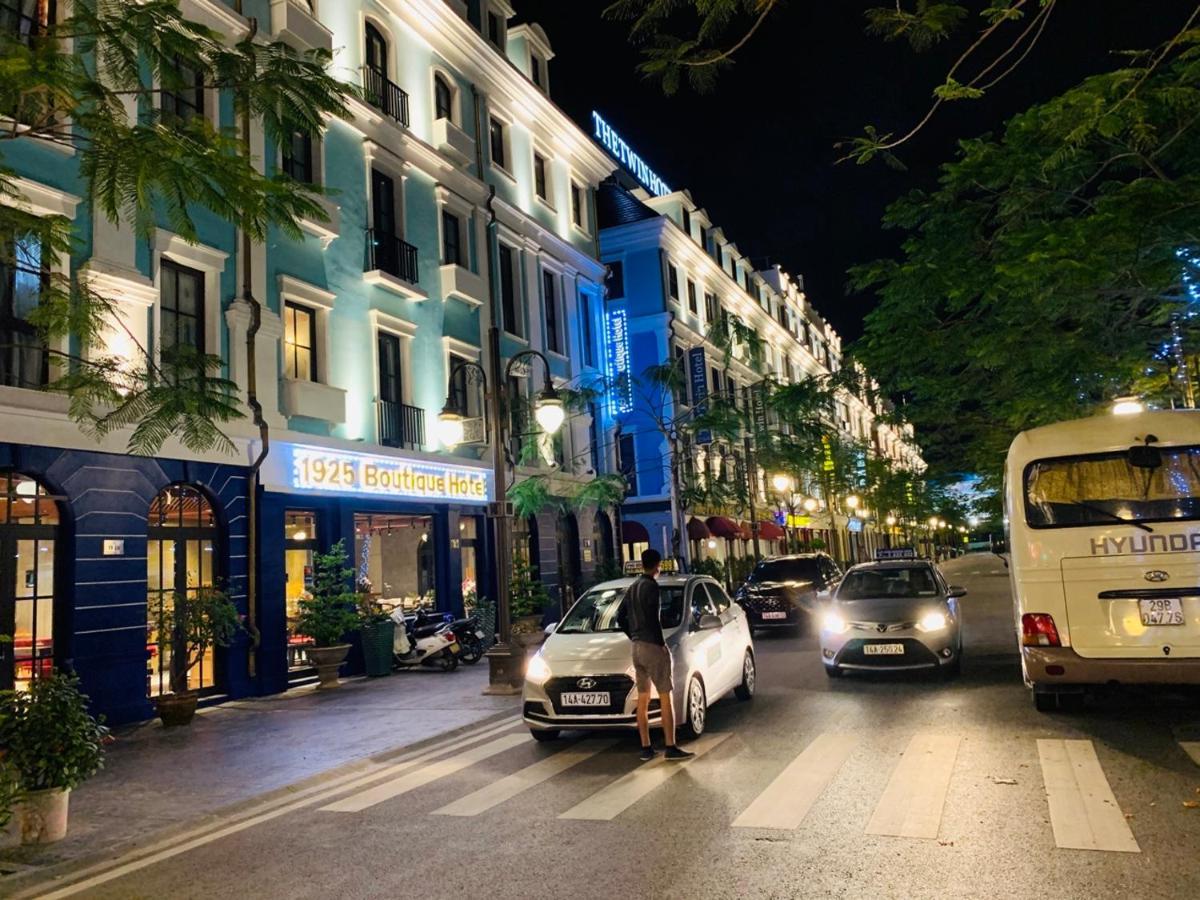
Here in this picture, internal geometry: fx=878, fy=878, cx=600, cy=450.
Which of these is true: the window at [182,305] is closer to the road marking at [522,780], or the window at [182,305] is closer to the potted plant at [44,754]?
the potted plant at [44,754]

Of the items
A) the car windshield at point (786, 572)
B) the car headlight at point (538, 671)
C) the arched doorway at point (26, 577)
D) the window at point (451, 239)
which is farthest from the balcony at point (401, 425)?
the car headlight at point (538, 671)

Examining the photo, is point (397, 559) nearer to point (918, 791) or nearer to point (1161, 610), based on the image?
point (918, 791)

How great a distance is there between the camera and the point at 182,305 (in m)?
13.6

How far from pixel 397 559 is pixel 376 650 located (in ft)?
9.23

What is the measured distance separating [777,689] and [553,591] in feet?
39.2

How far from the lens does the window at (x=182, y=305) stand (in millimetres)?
13312

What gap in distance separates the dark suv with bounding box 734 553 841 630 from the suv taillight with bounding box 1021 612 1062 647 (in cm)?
1026

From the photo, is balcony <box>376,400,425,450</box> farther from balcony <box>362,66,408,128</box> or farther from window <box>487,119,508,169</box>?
window <box>487,119,508,169</box>

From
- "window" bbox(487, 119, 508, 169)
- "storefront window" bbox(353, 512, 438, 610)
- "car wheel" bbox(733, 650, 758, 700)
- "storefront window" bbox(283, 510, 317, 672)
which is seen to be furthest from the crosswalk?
"window" bbox(487, 119, 508, 169)

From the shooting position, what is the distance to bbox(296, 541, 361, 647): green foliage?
47.1 feet

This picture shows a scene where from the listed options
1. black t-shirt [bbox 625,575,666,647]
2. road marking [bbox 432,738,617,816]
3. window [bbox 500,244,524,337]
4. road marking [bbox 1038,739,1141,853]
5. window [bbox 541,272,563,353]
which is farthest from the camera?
window [bbox 541,272,563,353]

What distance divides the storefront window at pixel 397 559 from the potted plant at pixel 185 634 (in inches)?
186

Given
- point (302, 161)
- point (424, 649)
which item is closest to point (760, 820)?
point (424, 649)

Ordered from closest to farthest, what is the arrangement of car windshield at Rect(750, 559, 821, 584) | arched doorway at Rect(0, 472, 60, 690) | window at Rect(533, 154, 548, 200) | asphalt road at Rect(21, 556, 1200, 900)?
1. asphalt road at Rect(21, 556, 1200, 900)
2. arched doorway at Rect(0, 472, 60, 690)
3. car windshield at Rect(750, 559, 821, 584)
4. window at Rect(533, 154, 548, 200)
